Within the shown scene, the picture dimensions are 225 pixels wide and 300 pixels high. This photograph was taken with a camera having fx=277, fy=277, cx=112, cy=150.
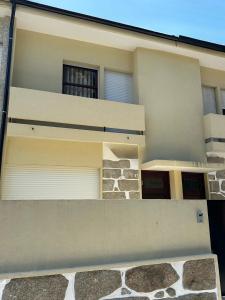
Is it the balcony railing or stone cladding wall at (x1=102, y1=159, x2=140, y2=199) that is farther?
stone cladding wall at (x1=102, y1=159, x2=140, y2=199)

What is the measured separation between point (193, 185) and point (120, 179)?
11.5 ft

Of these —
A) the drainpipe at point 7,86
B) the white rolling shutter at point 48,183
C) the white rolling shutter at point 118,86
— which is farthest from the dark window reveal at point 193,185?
the drainpipe at point 7,86

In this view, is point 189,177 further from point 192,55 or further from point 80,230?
point 80,230

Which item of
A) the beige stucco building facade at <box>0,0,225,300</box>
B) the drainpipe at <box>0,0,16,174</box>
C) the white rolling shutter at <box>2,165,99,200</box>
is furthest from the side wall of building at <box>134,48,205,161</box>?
the drainpipe at <box>0,0,16,174</box>

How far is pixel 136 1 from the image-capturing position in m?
11.9

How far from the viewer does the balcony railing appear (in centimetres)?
917

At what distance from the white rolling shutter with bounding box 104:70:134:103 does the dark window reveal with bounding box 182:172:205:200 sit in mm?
4046

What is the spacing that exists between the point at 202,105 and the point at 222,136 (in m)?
1.63

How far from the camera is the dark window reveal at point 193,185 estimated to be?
1166 cm

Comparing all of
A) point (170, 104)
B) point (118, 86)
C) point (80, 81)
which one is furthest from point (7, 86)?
point (170, 104)

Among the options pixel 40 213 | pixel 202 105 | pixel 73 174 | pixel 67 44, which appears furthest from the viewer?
pixel 202 105

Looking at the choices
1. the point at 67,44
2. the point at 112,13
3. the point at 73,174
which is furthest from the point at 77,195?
the point at 112,13

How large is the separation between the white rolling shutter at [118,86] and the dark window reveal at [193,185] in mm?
4046

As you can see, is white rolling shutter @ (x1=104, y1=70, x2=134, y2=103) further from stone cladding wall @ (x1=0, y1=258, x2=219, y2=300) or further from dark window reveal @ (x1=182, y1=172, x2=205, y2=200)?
stone cladding wall @ (x1=0, y1=258, x2=219, y2=300)
